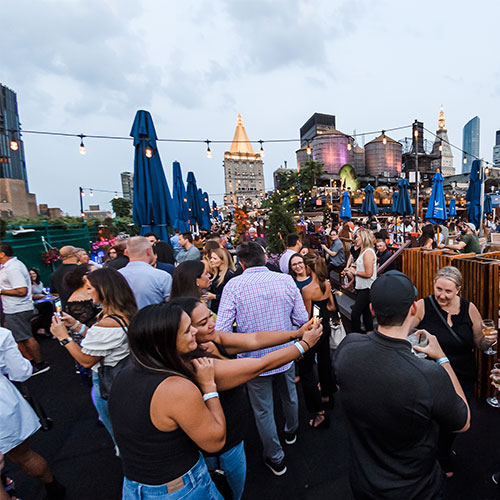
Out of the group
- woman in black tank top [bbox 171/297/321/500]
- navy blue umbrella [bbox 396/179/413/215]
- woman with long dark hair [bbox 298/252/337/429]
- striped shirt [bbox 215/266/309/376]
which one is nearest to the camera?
woman in black tank top [bbox 171/297/321/500]

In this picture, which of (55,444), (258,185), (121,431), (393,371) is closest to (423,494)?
(393,371)

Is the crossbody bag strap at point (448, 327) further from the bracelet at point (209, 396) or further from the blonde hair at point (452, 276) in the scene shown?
the bracelet at point (209, 396)

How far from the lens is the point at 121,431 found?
4.05 feet

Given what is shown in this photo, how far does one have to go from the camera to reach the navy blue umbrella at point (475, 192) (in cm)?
942

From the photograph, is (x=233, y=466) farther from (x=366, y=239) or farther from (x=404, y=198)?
(x=404, y=198)

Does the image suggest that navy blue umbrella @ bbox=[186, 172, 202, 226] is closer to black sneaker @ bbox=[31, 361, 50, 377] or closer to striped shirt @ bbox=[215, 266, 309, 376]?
black sneaker @ bbox=[31, 361, 50, 377]

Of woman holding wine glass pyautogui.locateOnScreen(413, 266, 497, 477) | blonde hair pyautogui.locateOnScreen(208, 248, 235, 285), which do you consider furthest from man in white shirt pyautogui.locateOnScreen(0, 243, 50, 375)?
woman holding wine glass pyautogui.locateOnScreen(413, 266, 497, 477)

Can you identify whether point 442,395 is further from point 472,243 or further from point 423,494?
point 472,243

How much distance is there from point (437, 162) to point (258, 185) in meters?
72.0

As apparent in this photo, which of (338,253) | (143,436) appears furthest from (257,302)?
(338,253)

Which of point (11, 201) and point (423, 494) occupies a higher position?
point (11, 201)

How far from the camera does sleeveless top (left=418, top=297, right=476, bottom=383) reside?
232 centimetres

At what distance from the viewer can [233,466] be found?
1818mm

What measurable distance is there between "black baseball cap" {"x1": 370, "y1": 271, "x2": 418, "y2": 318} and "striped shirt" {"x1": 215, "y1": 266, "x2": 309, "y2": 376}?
1.16 meters
